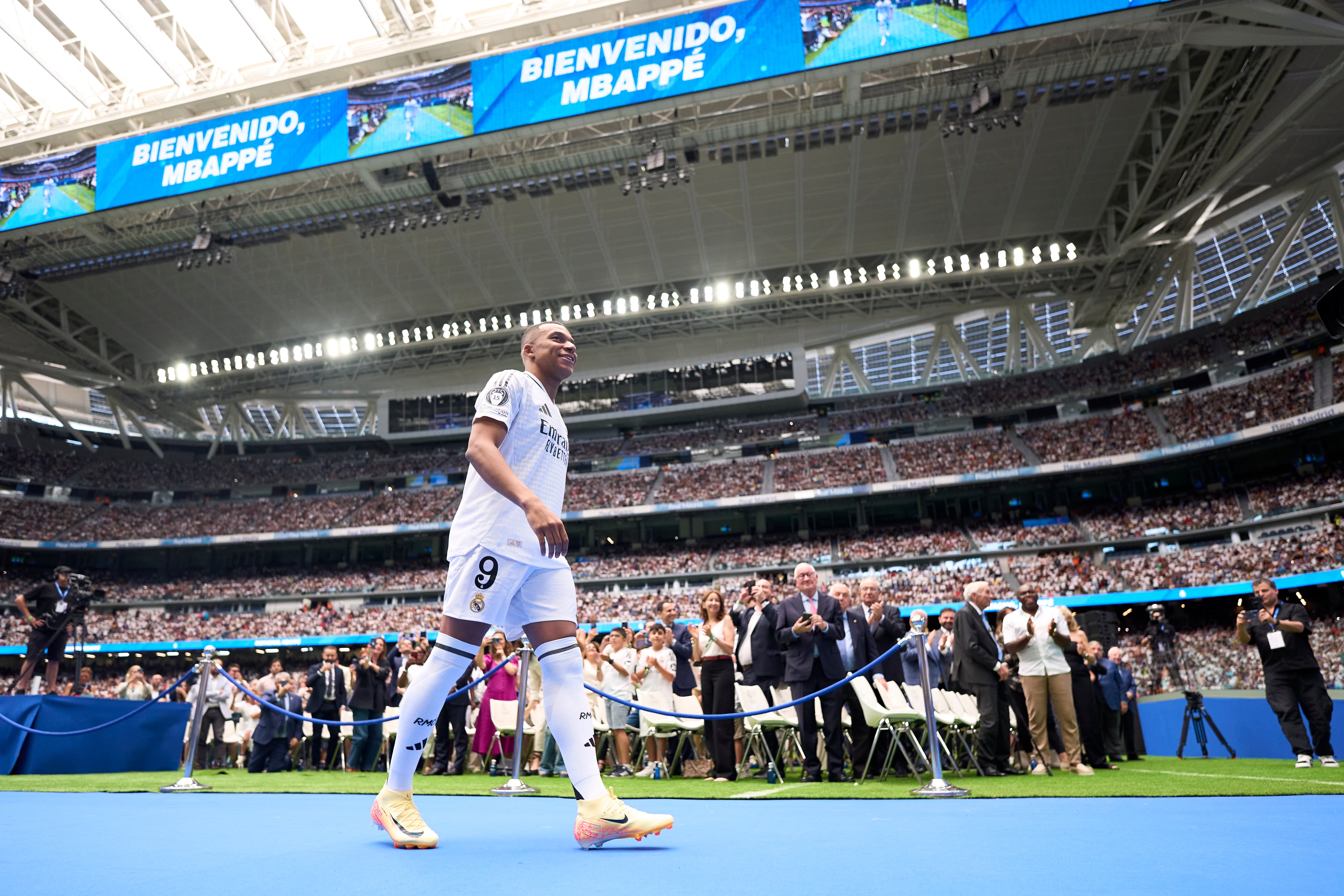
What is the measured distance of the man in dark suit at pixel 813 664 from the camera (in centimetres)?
720

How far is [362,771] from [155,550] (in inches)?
1529

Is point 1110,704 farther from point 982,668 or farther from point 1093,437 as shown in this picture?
point 1093,437

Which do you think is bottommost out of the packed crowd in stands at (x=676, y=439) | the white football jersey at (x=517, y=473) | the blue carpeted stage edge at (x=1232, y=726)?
the blue carpeted stage edge at (x=1232, y=726)

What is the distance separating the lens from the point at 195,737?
661 centimetres

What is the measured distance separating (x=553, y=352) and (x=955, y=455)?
3289cm

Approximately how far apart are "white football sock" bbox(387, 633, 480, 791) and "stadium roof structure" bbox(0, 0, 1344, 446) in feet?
52.6

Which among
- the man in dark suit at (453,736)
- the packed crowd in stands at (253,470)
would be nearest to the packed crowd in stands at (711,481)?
the packed crowd in stands at (253,470)

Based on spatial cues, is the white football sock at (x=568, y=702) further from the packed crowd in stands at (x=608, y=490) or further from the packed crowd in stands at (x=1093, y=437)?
the packed crowd in stands at (x=608, y=490)

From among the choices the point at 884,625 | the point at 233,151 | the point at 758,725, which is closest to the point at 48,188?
the point at 233,151

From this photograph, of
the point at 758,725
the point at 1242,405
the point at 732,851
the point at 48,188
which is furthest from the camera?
the point at 1242,405

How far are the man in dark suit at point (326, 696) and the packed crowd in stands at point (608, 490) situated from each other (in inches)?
930

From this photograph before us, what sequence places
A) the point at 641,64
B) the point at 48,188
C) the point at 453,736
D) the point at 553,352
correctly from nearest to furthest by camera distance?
the point at 553,352 < the point at 453,736 < the point at 641,64 < the point at 48,188

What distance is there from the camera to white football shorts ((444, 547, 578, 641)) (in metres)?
3.09

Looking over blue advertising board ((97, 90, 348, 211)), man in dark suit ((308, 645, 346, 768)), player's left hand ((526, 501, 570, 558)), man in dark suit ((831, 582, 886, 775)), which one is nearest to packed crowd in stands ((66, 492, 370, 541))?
blue advertising board ((97, 90, 348, 211))
